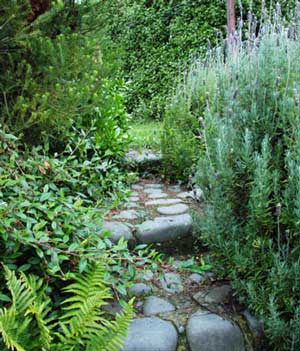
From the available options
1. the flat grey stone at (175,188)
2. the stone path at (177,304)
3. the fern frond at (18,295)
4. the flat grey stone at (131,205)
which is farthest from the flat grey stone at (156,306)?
the flat grey stone at (175,188)

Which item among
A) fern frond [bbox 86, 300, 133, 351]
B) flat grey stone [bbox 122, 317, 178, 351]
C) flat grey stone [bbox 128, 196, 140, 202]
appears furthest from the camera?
flat grey stone [bbox 128, 196, 140, 202]

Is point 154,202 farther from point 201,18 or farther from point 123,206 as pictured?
point 201,18

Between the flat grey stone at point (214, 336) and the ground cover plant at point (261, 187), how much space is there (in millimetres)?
146

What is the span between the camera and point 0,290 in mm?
1738

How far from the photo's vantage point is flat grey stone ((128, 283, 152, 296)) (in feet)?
7.10

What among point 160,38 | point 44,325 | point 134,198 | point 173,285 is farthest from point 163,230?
point 160,38

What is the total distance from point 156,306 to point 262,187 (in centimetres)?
86

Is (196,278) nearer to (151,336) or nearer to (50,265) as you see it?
(151,336)

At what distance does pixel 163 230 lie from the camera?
2520 mm

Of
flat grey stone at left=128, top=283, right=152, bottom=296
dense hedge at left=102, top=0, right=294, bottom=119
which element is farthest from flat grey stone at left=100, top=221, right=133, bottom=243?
dense hedge at left=102, top=0, right=294, bottom=119

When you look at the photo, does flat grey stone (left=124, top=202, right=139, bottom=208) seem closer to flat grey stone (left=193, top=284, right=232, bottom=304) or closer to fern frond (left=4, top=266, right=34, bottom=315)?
flat grey stone (left=193, top=284, right=232, bottom=304)

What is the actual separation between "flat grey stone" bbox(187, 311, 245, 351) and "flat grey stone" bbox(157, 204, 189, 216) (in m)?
0.96

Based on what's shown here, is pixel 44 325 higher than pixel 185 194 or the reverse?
higher

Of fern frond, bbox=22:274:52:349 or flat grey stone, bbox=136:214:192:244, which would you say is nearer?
fern frond, bbox=22:274:52:349
